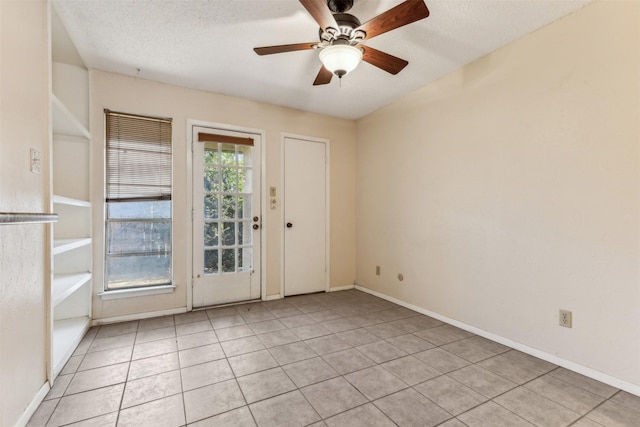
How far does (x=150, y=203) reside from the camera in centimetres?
316

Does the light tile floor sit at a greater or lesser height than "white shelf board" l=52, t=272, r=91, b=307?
lesser

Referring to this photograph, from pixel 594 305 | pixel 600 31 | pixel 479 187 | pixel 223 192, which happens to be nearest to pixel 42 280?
pixel 223 192

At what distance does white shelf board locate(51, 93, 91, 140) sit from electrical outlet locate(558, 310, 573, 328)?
12.6ft

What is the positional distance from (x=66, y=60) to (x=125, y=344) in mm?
2648

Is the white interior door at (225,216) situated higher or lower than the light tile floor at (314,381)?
higher

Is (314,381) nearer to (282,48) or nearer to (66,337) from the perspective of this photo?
(66,337)

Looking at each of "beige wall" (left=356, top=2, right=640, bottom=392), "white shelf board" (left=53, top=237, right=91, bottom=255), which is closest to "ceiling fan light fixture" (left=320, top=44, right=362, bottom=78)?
"beige wall" (left=356, top=2, right=640, bottom=392)

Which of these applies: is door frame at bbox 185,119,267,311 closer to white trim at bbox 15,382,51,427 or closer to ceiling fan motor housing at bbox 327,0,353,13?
white trim at bbox 15,382,51,427

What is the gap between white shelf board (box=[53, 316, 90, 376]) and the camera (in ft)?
6.73

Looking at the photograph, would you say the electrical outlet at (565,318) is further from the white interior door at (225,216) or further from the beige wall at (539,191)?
the white interior door at (225,216)

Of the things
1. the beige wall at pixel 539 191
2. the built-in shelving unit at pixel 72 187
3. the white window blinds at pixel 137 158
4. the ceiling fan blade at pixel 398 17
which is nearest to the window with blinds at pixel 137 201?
the white window blinds at pixel 137 158

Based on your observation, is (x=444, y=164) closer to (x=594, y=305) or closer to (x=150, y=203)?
(x=594, y=305)

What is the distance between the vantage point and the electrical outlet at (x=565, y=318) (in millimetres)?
2086

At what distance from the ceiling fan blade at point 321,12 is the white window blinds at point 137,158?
2.27 m
